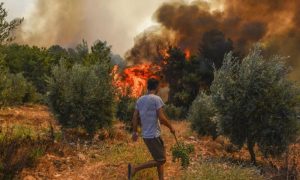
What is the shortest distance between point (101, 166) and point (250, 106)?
5.44m

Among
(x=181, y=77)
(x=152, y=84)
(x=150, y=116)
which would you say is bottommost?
(x=150, y=116)

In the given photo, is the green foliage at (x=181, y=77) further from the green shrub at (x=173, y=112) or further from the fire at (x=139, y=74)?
the green shrub at (x=173, y=112)

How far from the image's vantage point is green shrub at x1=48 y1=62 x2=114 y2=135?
1858 cm

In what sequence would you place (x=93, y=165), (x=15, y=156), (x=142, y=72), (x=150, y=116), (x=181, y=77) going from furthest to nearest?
1. (x=142, y=72)
2. (x=181, y=77)
3. (x=93, y=165)
4. (x=15, y=156)
5. (x=150, y=116)

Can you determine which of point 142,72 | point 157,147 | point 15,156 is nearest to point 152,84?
point 157,147

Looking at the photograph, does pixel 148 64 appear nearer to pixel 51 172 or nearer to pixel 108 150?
pixel 108 150

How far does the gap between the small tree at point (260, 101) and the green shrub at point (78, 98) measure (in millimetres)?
5187

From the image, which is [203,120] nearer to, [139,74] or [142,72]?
[139,74]

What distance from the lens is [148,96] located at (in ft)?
34.9

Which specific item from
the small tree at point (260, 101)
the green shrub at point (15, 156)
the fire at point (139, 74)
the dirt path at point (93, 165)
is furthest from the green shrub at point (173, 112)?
the green shrub at point (15, 156)

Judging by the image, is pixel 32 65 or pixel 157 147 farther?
pixel 32 65

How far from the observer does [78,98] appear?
18.6 m

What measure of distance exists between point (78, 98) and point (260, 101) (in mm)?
7072

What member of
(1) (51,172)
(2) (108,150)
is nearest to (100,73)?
(2) (108,150)
